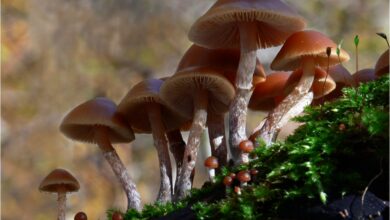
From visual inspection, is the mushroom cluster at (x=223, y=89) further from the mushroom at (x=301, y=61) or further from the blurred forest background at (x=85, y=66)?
the blurred forest background at (x=85, y=66)

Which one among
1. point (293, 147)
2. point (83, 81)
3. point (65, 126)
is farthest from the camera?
point (83, 81)

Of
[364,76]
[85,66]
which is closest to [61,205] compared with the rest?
[364,76]

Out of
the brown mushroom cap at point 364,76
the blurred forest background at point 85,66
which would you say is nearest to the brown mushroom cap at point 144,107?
the brown mushroom cap at point 364,76

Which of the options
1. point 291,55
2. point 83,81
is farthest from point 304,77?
point 83,81

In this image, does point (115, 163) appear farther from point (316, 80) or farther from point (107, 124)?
point (316, 80)

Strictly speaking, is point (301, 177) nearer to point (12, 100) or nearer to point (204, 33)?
point (204, 33)
